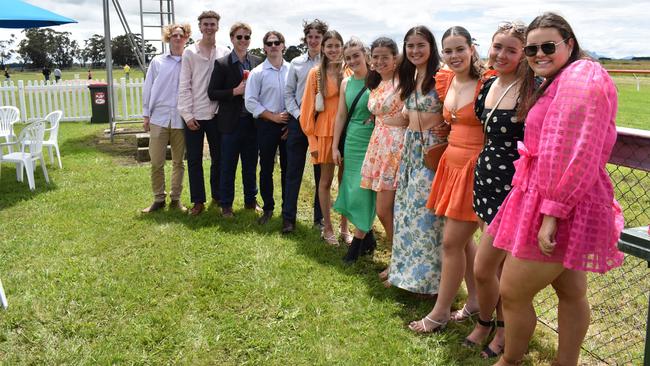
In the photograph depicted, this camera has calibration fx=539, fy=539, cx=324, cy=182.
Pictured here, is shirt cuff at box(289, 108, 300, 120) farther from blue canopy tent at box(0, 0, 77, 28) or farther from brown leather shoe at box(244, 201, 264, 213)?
blue canopy tent at box(0, 0, 77, 28)

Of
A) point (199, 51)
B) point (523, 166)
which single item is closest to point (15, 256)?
point (199, 51)

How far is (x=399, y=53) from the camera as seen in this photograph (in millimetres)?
3842

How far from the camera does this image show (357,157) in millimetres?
4367

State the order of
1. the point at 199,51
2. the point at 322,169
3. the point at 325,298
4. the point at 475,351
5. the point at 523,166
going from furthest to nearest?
1. the point at 199,51
2. the point at 322,169
3. the point at 325,298
4. the point at 475,351
5. the point at 523,166

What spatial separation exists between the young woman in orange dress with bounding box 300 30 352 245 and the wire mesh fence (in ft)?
6.70

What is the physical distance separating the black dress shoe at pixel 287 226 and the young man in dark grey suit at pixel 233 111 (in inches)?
29.4

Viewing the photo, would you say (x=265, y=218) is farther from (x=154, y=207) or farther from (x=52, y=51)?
(x=52, y=51)

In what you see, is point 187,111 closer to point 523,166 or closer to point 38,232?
point 38,232

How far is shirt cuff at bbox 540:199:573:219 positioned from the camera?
78.3 inches

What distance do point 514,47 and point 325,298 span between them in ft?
6.95

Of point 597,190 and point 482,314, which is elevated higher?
point 597,190

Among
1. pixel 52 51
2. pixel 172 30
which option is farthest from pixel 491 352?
pixel 52 51

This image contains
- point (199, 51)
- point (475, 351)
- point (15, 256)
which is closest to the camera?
point (475, 351)

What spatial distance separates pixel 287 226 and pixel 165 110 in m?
1.84
